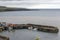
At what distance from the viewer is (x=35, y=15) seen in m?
0.78

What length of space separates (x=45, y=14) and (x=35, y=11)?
7 cm

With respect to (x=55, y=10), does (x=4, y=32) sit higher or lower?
lower

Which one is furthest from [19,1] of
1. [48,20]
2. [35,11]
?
[48,20]

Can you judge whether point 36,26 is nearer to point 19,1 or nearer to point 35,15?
point 35,15

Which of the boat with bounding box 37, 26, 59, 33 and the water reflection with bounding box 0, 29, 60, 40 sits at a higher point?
the boat with bounding box 37, 26, 59, 33

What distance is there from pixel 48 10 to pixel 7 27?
32cm

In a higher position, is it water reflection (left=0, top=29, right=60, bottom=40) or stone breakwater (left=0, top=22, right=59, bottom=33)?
stone breakwater (left=0, top=22, right=59, bottom=33)

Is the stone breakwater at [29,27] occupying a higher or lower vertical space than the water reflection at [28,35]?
higher

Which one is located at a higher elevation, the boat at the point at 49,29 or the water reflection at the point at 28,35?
the boat at the point at 49,29

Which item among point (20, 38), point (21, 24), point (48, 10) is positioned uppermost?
point (48, 10)

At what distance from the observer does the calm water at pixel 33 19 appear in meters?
0.77

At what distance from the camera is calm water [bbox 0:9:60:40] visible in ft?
2.53

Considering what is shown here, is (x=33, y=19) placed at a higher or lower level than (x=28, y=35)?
higher

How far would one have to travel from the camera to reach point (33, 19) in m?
0.78
